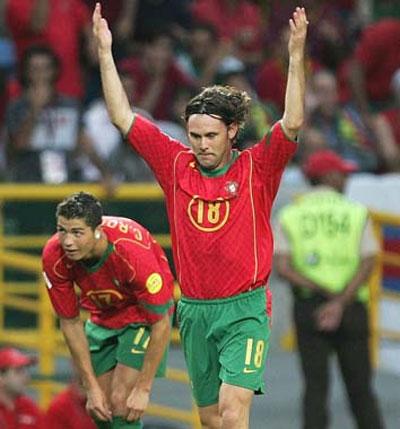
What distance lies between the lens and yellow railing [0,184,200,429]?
1375 cm

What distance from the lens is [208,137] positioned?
372 inches

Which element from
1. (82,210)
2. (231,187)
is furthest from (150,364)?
(231,187)

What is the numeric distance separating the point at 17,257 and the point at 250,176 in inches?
183

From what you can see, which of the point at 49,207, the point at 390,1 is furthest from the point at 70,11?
the point at 390,1

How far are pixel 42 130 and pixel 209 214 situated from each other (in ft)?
17.6

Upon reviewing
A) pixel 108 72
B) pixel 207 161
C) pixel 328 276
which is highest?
pixel 108 72

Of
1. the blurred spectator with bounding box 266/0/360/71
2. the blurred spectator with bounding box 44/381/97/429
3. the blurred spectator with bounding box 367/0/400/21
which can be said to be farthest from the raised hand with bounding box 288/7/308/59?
the blurred spectator with bounding box 367/0/400/21

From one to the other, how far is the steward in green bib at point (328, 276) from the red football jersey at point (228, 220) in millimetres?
3496

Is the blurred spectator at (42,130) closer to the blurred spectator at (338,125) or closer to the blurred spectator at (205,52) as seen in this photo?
the blurred spectator at (205,52)

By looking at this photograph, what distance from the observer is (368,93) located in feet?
56.7

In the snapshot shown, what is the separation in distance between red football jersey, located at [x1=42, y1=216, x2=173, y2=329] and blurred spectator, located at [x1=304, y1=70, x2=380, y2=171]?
577 centimetres

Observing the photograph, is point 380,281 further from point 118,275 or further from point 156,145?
point 156,145

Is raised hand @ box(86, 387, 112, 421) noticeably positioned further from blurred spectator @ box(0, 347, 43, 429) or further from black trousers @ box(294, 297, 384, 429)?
black trousers @ box(294, 297, 384, 429)

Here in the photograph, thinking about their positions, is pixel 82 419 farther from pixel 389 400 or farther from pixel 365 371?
pixel 389 400
